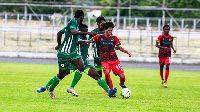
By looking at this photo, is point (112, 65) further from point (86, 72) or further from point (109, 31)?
point (86, 72)

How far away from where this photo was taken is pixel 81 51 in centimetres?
1633

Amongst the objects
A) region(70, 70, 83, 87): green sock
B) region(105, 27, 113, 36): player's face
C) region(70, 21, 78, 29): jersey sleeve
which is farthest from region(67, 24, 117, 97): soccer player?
region(70, 21, 78, 29): jersey sleeve

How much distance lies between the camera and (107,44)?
51.6ft

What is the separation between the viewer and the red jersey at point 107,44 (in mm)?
15688

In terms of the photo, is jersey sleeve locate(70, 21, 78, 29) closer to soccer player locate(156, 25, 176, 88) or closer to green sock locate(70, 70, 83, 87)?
green sock locate(70, 70, 83, 87)

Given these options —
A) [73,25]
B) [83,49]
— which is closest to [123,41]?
[83,49]

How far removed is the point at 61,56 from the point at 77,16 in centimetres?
103

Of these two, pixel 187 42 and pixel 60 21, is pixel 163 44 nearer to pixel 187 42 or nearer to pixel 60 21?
pixel 187 42

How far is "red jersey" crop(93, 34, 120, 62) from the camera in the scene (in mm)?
15688

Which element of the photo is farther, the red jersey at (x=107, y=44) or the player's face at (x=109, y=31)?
the red jersey at (x=107, y=44)

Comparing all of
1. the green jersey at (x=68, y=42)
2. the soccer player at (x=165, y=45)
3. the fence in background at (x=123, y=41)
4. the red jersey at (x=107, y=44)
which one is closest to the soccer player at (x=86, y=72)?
the red jersey at (x=107, y=44)

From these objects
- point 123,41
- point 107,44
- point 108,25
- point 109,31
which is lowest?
point 123,41

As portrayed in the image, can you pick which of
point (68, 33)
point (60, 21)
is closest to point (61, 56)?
point (68, 33)

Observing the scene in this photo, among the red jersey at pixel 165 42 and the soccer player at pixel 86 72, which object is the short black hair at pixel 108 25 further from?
the red jersey at pixel 165 42
